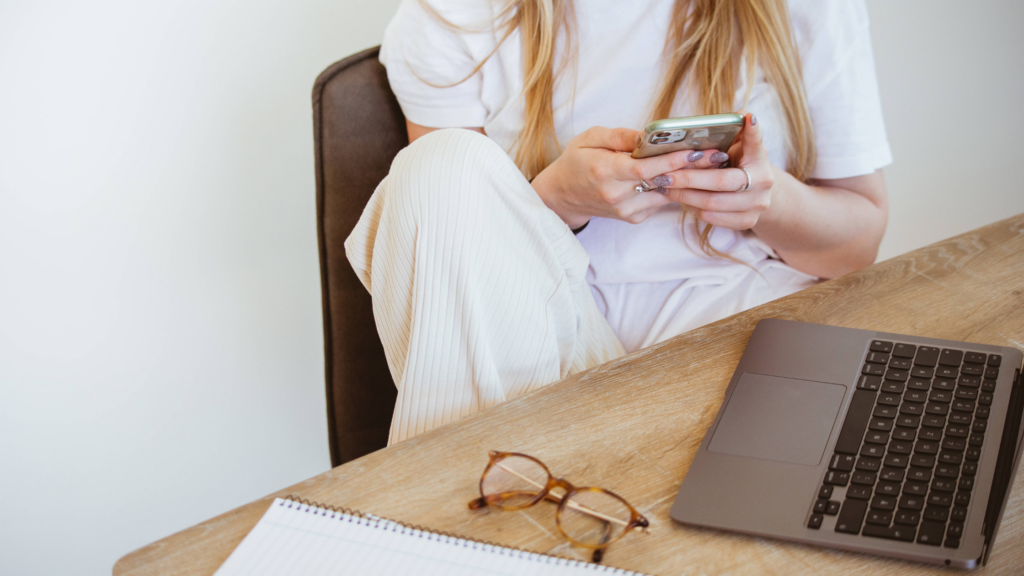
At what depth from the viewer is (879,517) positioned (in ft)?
1.37

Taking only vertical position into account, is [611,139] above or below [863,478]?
above

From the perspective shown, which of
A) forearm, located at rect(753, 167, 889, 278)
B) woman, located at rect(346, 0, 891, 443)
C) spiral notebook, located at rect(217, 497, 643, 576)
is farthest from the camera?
forearm, located at rect(753, 167, 889, 278)

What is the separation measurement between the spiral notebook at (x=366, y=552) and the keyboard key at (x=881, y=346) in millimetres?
310

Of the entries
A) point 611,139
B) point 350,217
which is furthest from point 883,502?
point 350,217

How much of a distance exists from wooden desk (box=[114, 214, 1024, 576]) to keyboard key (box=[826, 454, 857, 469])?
0.06 m

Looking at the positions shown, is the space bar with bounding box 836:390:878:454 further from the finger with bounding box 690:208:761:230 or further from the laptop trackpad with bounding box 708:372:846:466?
the finger with bounding box 690:208:761:230

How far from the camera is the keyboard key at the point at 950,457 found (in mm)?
448

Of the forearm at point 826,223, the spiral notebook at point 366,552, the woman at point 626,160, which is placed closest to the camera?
the spiral notebook at point 366,552

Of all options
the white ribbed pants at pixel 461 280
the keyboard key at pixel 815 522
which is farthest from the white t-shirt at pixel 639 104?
the keyboard key at pixel 815 522

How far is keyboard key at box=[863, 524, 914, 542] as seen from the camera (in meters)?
0.40

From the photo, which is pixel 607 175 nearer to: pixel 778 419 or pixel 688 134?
pixel 688 134

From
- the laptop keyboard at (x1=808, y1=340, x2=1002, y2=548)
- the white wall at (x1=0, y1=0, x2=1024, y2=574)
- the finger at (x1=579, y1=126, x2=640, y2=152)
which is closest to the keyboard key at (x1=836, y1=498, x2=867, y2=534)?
the laptop keyboard at (x1=808, y1=340, x2=1002, y2=548)

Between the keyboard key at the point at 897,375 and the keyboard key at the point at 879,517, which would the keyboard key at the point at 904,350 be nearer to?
the keyboard key at the point at 897,375

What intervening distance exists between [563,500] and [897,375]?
29 cm
